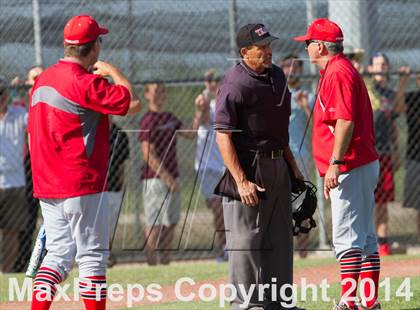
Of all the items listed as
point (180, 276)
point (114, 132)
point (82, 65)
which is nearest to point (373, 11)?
point (114, 132)

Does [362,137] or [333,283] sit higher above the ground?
[362,137]

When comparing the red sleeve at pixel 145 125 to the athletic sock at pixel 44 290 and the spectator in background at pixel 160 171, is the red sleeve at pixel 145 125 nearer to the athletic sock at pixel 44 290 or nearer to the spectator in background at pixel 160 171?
the spectator in background at pixel 160 171

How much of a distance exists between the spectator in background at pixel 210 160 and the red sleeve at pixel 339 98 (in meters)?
4.65

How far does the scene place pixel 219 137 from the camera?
24.3 ft

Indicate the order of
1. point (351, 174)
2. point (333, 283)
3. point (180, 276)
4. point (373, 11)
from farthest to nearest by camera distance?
point (373, 11) → point (180, 276) → point (333, 283) → point (351, 174)

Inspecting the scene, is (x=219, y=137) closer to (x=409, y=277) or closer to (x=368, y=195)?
(x=368, y=195)

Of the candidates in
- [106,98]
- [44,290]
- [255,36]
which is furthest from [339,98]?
[44,290]

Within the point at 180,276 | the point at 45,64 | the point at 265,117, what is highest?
the point at 45,64

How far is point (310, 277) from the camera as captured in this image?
10.4 meters

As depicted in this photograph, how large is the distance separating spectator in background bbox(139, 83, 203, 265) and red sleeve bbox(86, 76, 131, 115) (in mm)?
5397

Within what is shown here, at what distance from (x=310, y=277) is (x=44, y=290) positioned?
3804mm

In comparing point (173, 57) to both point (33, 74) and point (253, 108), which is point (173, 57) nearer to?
point (33, 74)

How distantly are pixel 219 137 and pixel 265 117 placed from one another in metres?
0.36

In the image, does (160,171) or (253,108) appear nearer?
(253,108)
